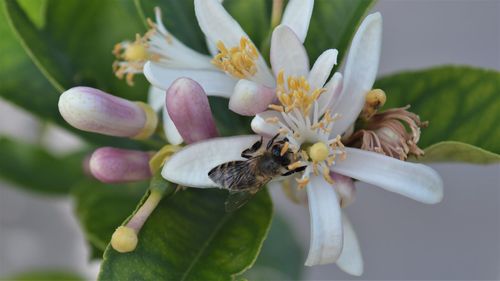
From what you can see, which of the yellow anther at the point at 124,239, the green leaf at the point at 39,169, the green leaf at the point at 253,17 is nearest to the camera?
the yellow anther at the point at 124,239

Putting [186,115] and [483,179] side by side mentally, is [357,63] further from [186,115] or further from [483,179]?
[483,179]

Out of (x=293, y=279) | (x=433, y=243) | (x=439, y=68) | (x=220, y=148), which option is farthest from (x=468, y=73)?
(x=433, y=243)

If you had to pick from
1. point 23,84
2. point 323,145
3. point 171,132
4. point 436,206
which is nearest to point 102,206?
point 23,84

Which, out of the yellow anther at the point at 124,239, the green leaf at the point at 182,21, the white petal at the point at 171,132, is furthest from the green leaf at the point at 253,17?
the yellow anther at the point at 124,239

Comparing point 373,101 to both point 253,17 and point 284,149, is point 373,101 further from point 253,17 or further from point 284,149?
point 253,17

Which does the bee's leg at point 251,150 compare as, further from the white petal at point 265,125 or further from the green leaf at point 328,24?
the green leaf at point 328,24

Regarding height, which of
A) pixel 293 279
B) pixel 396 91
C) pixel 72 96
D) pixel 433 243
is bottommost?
pixel 433 243
